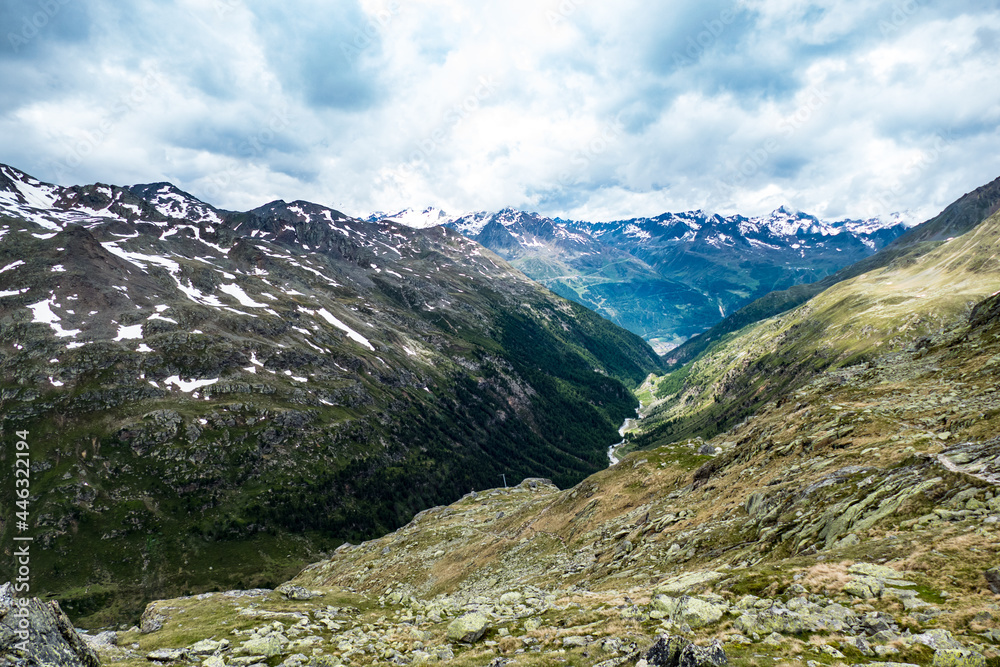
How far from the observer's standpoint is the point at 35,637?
18.9 meters

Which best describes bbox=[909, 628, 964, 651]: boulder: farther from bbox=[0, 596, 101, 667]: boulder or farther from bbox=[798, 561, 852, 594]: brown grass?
bbox=[0, 596, 101, 667]: boulder

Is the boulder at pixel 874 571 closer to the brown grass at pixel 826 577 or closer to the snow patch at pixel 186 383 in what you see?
the brown grass at pixel 826 577

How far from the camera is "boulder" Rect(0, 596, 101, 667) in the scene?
60.0ft

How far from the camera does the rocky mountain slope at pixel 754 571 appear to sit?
16.9m

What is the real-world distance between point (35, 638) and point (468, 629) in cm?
2093

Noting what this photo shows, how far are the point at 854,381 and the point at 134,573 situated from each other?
7542 inches

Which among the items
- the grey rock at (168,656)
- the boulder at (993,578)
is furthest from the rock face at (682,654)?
the grey rock at (168,656)

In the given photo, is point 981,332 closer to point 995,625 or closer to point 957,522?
point 957,522

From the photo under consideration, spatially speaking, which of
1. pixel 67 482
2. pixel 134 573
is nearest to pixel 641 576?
pixel 134 573

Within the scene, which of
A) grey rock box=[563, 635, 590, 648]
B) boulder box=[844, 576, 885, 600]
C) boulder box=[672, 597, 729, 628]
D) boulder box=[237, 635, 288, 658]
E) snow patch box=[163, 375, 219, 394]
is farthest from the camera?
snow patch box=[163, 375, 219, 394]

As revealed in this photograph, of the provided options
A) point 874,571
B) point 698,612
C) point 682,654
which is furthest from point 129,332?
point 874,571

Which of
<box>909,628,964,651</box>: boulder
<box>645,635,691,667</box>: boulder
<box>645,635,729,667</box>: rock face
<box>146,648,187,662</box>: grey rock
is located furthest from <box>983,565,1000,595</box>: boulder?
<box>146,648,187,662</box>: grey rock

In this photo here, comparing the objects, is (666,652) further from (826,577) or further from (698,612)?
(826,577)

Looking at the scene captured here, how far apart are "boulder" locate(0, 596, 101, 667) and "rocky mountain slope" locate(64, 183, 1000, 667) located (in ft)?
31.3
